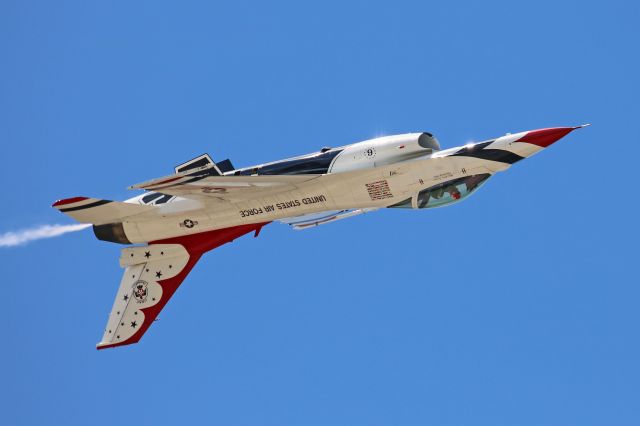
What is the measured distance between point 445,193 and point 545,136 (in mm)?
2858

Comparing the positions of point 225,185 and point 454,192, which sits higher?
point 225,185

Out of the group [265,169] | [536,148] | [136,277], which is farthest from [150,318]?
[536,148]

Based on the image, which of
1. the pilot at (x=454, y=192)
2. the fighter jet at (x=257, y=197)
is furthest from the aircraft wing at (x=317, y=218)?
the pilot at (x=454, y=192)

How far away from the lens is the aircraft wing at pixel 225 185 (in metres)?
29.6

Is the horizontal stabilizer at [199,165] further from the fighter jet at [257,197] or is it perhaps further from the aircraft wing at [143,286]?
the aircraft wing at [143,286]

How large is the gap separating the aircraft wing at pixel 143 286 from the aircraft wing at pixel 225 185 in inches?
113

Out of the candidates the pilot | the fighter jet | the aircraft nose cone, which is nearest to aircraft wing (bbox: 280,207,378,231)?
the fighter jet

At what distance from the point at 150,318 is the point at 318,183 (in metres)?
6.84

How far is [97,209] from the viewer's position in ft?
105

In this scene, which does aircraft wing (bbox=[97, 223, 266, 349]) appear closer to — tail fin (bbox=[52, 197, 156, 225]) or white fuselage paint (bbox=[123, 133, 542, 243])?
tail fin (bbox=[52, 197, 156, 225])

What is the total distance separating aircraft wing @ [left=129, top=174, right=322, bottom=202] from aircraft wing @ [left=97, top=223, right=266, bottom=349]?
2.87 metres

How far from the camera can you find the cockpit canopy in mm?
29375

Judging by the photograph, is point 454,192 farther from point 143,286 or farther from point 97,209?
point 97,209

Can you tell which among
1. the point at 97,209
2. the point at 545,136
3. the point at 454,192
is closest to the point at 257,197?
the point at 97,209
